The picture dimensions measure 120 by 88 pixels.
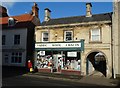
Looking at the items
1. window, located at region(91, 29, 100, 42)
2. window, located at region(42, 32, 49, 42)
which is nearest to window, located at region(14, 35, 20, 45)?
window, located at region(42, 32, 49, 42)

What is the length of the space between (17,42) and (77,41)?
30.3ft

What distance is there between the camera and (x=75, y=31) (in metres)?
27.3

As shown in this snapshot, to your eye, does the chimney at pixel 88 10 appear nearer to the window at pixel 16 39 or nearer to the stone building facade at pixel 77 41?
the stone building facade at pixel 77 41

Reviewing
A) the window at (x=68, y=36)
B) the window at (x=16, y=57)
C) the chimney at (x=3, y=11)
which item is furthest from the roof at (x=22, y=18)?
the window at (x=68, y=36)

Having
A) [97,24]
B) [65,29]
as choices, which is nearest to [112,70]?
[97,24]

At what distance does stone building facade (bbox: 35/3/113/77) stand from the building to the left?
177 centimetres

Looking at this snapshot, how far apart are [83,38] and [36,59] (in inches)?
280

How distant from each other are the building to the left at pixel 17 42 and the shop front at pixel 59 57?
6.26 feet

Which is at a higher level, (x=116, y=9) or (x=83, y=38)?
(x=116, y=9)

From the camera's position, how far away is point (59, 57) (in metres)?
28.4

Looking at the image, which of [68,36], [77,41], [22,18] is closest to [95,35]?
[77,41]

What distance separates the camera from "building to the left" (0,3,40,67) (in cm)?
3056

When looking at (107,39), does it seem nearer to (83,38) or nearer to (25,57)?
(83,38)

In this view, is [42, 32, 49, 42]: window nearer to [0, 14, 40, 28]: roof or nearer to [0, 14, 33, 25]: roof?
[0, 14, 40, 28]: roof
